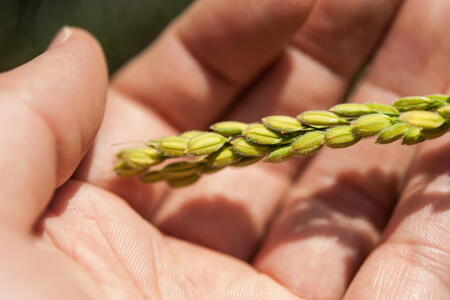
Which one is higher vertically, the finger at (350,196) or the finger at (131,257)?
the finger at (350,196)

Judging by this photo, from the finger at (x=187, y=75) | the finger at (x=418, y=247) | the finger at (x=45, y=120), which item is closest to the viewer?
the finger at (x=45, y=120)

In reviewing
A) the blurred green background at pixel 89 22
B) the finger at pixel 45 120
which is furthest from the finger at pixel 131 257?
the blurred green background at pixel 89 22

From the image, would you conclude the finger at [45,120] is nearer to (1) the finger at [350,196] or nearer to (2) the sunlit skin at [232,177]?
(2) the sunlit skin at [232,177]

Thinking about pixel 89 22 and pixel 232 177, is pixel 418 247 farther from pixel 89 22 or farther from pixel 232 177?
pixel 89 22

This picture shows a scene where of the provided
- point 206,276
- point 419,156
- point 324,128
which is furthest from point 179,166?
point 419,156

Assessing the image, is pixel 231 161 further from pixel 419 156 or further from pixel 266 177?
pixel 419 156

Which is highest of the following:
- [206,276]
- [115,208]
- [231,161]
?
[231,161]

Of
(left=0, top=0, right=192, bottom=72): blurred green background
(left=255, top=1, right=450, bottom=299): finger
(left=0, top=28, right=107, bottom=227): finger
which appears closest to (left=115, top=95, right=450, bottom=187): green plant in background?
(left=0, top=28, right=107, bottom=227): finger
